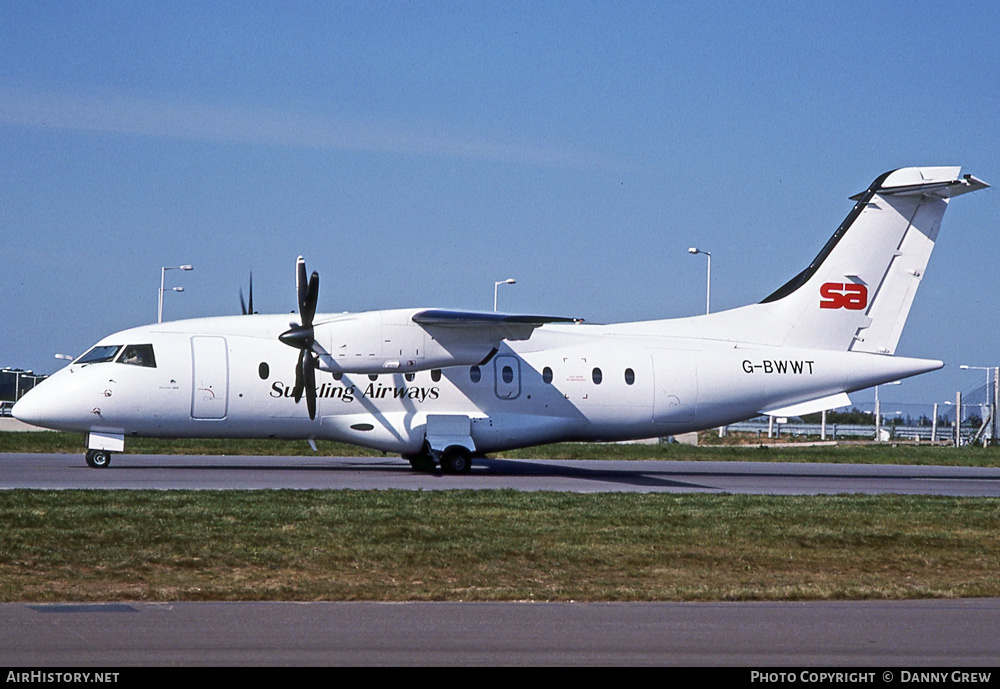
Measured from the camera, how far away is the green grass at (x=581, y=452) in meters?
35.8

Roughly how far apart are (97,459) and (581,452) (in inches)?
774

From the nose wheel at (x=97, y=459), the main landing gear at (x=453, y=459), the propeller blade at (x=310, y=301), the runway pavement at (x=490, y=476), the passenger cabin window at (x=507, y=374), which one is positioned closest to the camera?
the runway pavement at (x=490, y=476)

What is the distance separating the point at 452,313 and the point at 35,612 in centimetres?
1539

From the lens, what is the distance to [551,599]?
35.9 ft

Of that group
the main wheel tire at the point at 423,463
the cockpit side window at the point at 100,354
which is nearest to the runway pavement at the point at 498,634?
the cockpit side window at the point at 100,354

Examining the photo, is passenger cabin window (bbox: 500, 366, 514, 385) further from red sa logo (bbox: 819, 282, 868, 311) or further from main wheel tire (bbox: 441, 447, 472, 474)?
red sa logo (bbox: 819, 282, 868, 311)

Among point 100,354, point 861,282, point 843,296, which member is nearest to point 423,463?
point 100,354

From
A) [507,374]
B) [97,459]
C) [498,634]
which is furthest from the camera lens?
[507,374]

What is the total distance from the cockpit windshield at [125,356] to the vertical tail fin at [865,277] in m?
15.8

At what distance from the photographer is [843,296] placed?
93.9 feet

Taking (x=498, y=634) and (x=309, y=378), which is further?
(x=309, y=378)

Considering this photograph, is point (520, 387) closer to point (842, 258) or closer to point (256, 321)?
point (256, 321)

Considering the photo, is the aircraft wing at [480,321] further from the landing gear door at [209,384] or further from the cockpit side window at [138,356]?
the cockpit side window at [138,356]

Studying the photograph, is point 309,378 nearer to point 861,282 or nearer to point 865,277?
point 861,282
